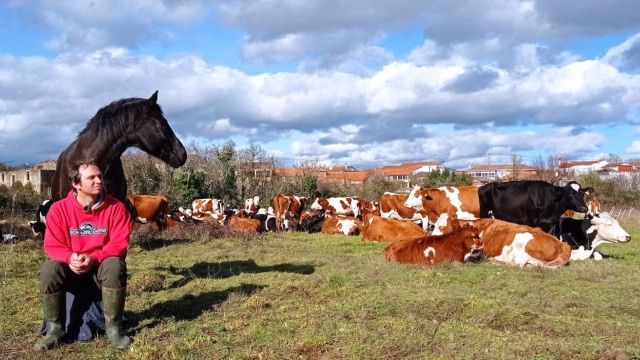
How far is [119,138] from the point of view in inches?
243

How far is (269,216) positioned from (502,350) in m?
15.2

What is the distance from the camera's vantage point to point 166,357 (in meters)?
3.99

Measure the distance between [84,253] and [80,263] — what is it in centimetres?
23

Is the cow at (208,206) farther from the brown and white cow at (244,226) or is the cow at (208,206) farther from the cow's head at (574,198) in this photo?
the cow's head at (574,198)

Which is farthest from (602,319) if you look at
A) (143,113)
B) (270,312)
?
(143,113)

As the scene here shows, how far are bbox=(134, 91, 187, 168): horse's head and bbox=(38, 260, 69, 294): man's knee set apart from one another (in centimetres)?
219

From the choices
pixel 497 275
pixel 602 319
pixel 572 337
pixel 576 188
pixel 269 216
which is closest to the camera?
pixel 572 337

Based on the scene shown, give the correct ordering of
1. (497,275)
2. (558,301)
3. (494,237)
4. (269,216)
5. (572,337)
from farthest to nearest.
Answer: (269,216) < (494,237) < (497,275) < (558,301) < (572,337)

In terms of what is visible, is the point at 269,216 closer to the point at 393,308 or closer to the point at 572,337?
the point at 393,308

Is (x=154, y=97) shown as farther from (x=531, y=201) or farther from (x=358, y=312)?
(x=531, y=201)

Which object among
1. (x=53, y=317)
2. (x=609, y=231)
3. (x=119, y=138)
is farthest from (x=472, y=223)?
(x=53, y=317)

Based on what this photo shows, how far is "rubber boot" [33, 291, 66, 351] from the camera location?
14.1 ft

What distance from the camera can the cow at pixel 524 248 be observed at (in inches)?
352

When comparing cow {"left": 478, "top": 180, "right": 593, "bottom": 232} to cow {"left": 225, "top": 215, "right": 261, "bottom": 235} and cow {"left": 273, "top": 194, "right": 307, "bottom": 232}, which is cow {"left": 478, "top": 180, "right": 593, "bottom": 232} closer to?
cow {"left": 225, "top": 215, "right": 261, "bottom": 235}
